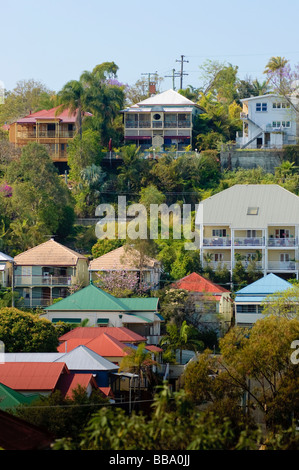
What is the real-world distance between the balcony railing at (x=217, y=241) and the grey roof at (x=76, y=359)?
20470mm

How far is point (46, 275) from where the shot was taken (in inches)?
2227

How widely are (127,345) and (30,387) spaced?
11.7 m

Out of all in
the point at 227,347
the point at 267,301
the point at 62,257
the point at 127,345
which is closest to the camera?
the point at 227,347

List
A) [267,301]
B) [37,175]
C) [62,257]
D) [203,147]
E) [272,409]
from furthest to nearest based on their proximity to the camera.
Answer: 1. [203,147]
2. [37,175]
3. [62,257]
4. [267,301]
5. [272,409]

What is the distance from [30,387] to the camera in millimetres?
33719

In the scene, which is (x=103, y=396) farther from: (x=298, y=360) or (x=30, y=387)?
(x=298, y=360)

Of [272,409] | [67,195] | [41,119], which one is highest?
[41,119]

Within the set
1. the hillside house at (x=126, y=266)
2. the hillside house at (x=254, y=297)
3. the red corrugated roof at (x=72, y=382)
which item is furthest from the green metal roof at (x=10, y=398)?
the hillside house at (x=126, y=266)

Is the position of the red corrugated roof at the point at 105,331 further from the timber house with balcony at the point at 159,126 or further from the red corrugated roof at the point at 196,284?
the timber house with balcony at the point at 159,126

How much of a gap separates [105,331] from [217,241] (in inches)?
577

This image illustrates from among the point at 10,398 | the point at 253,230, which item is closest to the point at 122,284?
the point at 253,230

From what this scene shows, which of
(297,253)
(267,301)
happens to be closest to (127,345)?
(267,301)

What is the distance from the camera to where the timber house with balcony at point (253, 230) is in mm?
58188

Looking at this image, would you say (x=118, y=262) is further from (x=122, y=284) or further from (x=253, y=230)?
(x=253, y=230)
